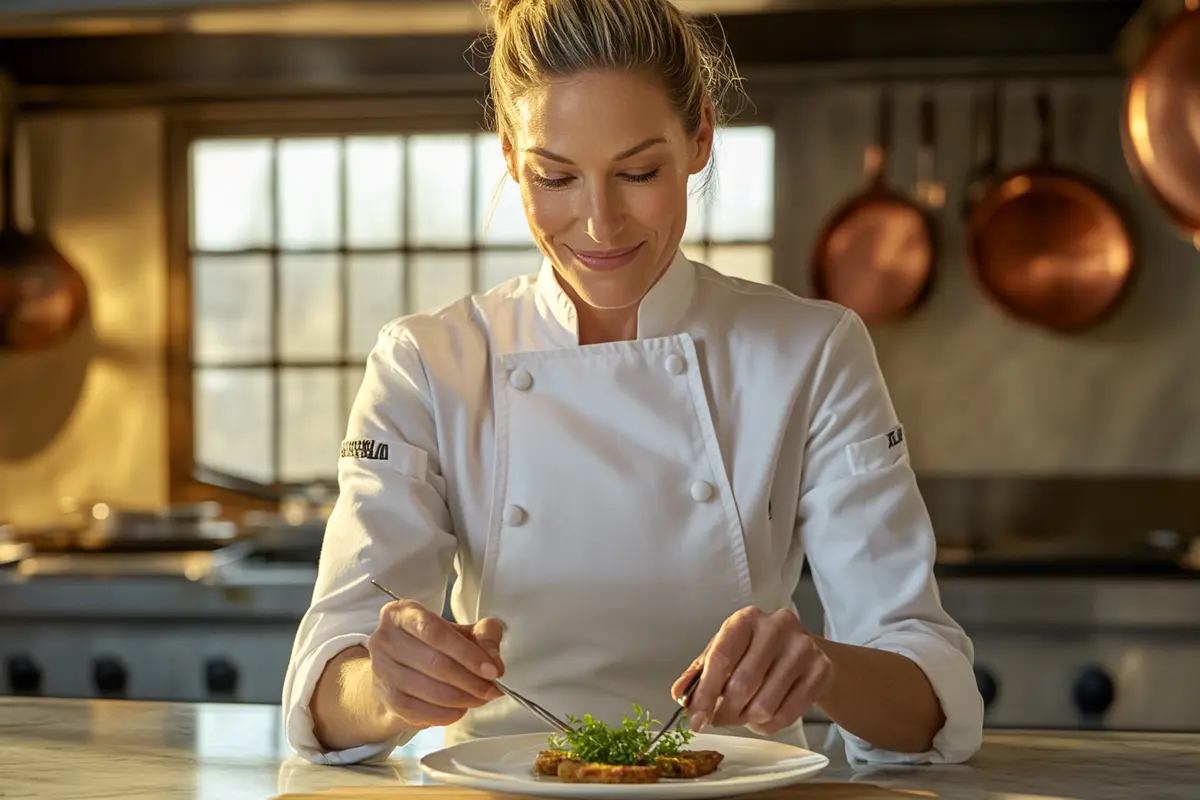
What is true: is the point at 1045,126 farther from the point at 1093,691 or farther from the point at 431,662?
the point at 431,662

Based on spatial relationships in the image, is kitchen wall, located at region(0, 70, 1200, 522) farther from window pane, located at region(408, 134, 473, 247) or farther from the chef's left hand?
the chef's left hand

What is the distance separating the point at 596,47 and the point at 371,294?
2.30 meters

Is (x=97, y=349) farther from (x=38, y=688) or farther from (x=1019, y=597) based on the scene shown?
(x=1019, y=597)

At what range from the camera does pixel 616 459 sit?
1544 millimetres

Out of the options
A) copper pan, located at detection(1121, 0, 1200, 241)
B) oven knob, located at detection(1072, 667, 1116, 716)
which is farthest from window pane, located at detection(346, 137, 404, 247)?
copper pan, located at detection(1121, 0, 1200, 241)

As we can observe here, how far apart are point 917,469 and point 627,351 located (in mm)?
2070

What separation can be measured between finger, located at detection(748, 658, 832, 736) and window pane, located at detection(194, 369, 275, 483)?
266 centimetres

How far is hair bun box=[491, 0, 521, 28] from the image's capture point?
154cm

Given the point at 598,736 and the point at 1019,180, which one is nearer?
the point at 598,736

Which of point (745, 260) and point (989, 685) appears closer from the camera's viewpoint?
point (989, 685)

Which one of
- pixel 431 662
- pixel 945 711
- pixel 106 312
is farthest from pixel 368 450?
pixel 106 312

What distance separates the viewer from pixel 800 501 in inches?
61.1

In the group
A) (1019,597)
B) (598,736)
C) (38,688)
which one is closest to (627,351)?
(598,736)

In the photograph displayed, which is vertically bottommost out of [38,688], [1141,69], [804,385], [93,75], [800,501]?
[38,688]
